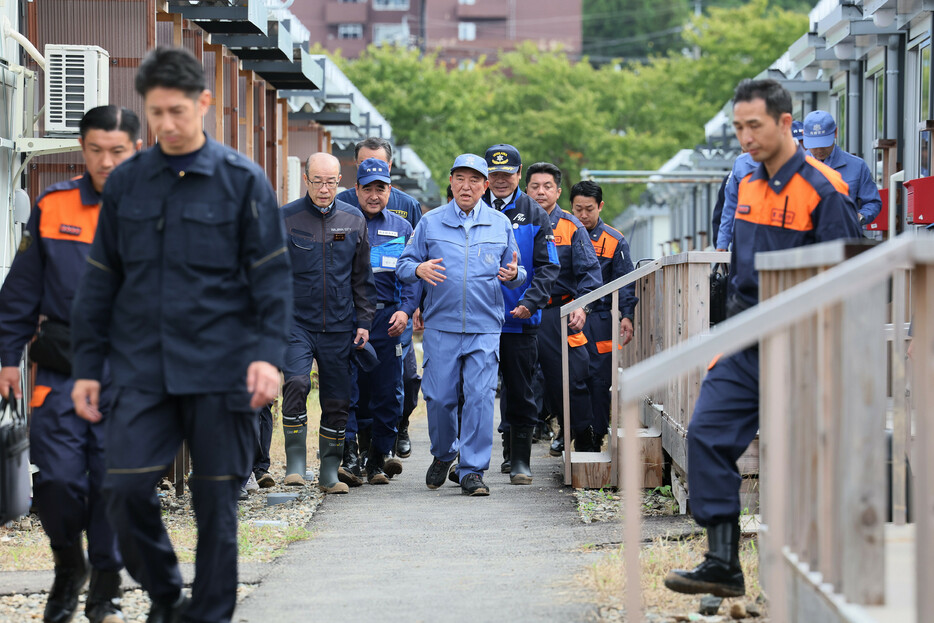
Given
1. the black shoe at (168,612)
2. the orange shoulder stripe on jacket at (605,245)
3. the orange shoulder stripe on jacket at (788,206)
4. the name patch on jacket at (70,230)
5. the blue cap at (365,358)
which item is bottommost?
the black shoe at (168,612)

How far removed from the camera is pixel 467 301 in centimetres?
864

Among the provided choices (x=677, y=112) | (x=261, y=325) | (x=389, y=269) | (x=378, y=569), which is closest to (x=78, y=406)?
(x=261, y=325)

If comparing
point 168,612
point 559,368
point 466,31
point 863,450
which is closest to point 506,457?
point 559,368

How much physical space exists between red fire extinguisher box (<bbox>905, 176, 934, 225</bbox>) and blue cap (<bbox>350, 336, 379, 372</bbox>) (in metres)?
3.69

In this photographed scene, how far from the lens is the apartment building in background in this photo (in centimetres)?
8062

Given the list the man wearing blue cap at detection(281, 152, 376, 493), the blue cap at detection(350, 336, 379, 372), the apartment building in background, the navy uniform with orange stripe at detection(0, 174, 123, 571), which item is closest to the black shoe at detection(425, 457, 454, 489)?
the man wearing blue cap at detection(281, 152, 376, 493)

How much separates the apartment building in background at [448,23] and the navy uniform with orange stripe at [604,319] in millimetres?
68850

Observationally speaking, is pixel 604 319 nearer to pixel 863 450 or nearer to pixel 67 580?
pixel 67 580

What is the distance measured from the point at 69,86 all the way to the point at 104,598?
3.80 metres

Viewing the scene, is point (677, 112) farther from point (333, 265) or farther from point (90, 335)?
point (90, 335)

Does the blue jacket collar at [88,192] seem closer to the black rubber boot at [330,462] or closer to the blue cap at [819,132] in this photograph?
the black rubber boot at [330,462]

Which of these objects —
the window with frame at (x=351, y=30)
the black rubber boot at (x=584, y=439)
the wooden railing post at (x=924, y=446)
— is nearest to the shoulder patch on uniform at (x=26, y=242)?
the wooden railing post at (x=924, y=446)

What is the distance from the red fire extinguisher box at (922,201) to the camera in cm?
923

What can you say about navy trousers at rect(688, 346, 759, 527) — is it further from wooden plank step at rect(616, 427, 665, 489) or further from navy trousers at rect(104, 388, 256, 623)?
wooden plank step at rect(616, 427, 665, 489)
